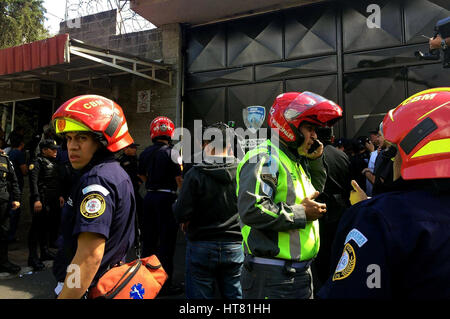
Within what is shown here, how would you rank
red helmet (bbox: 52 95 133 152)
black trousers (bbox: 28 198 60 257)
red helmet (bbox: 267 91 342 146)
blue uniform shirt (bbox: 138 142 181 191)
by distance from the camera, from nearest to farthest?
red helmet (bbox: 52 95 133 152) < red helmet (bbox: 267 91 342 146) < blue uniform shirt (bbox: 138 142 181 191) < black trousers (bbox: 28 198 60 257)

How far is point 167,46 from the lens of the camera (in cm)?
837

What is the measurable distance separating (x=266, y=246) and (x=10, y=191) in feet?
16.4

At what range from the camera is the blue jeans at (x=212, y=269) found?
9.70 feet

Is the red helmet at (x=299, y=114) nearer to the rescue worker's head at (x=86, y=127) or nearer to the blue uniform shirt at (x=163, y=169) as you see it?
the rescue worker's head at (x=86, y=127)

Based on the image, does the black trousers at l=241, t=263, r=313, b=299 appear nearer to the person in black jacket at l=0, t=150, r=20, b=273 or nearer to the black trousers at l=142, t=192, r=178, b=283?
the black trousers at l=142, t=192, r=178, b=283

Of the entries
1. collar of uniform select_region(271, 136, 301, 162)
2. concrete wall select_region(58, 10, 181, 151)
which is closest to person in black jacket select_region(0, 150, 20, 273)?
concrete wall select_region(58, 10, 181, 151)

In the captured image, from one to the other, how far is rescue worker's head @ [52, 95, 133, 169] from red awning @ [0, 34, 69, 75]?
4.74 m

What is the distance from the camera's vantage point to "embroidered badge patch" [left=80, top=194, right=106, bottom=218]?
167 cm

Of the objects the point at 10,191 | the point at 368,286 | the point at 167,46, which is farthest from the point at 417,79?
the point at 10,191

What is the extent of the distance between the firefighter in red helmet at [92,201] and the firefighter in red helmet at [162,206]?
242 centimetres

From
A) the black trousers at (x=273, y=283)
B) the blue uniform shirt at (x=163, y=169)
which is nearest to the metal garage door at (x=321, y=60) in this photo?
the blue uniform shirt at (x=163, y=169)

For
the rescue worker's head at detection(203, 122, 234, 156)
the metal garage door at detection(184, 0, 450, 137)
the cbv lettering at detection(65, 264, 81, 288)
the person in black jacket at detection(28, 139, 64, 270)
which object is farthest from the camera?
the metal garage door at detection(184, 0, 450, 137)
